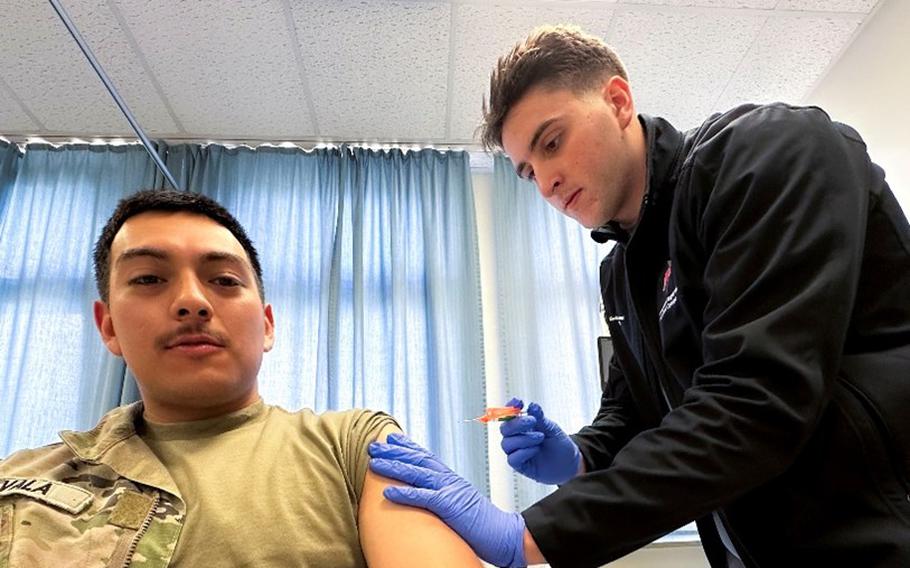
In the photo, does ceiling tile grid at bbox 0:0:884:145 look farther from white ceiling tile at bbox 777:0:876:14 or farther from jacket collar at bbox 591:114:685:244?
jacket collar at bbox 591:114:685:244

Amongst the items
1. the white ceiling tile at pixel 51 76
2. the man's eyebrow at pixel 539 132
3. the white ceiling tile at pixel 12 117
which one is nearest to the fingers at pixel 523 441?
the man's eyebrow at pixel 539 132

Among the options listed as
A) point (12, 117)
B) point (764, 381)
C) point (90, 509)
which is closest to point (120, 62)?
point (12, 117)

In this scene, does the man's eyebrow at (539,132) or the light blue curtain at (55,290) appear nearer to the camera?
the man's eyebrow at (539,132)

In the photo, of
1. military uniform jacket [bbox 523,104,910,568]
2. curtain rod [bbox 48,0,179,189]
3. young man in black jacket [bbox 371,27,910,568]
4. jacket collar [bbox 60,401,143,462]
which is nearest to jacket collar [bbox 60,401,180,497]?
jacket collar [bbox 60,401,143,462]

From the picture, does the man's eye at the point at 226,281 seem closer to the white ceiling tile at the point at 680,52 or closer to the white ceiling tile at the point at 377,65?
the white ceiling tile at the point at 377,65

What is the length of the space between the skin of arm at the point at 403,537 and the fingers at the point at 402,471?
0.02m

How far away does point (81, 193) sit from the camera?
9.62ft

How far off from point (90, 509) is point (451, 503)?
1.82 ft

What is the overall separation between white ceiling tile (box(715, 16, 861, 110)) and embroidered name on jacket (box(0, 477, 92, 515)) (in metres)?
2.74

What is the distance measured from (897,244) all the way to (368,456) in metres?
0.92

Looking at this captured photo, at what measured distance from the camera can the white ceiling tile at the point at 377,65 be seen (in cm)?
227

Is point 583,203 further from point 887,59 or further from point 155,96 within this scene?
point 155,96

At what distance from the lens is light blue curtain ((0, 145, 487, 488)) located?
2.61 m

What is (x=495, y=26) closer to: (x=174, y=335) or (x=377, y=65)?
(x=377, y=65)
